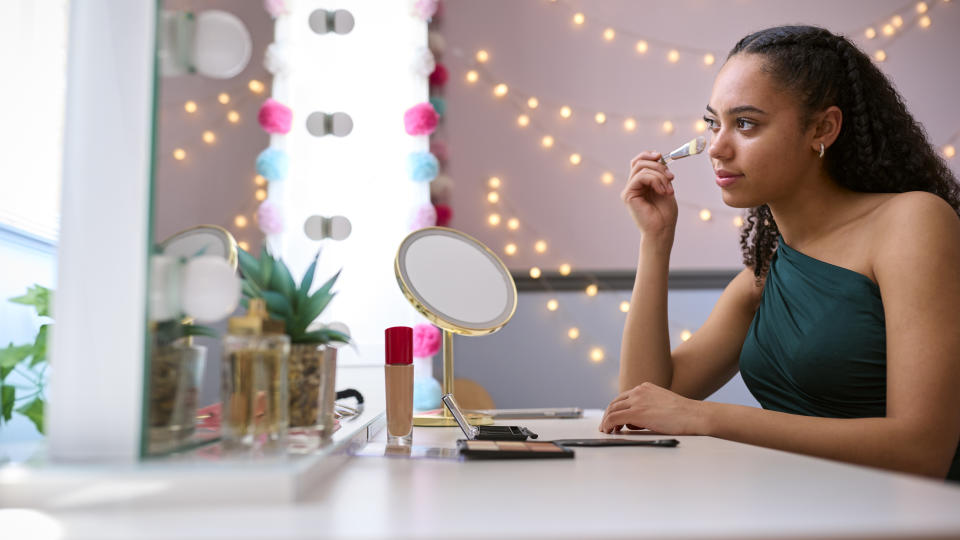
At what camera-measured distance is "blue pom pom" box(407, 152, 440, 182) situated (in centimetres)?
225

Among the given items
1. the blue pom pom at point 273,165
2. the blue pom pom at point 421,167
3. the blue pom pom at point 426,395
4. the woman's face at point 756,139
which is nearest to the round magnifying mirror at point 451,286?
the woman's face at point 756,139

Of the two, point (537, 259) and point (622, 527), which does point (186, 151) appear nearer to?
point (622, 527)

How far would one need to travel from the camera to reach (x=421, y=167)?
2.25 metres

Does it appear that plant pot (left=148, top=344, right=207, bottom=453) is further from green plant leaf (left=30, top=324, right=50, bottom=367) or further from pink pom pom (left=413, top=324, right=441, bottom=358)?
pink pom pom (left=413, top=324, right=441, bottom=358)

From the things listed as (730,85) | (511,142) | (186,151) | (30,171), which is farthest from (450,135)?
(186,151)

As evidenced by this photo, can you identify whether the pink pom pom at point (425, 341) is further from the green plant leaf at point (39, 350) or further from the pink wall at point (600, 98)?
the green plant leaf at point (39, 350)

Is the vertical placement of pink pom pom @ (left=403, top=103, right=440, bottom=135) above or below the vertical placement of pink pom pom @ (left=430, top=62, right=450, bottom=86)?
below

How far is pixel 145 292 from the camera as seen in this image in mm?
493

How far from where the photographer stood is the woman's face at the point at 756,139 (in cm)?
125

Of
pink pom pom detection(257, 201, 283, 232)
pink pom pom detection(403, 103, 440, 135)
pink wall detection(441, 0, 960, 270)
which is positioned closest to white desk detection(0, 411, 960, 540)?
pink pom pom detection(257, 201, 283, 232)

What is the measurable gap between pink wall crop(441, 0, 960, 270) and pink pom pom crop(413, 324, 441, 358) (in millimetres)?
456

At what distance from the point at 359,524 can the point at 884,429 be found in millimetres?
824

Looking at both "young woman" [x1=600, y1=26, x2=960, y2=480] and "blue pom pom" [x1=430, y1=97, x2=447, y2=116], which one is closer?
"young woman" [x1=600, y1=26, x2=960, y2=480]

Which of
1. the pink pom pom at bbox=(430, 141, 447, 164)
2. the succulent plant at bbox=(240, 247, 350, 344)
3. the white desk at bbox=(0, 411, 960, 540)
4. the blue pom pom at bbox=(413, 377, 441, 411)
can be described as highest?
the pink pom pom at bbox=(430, 141, 447, 164)
